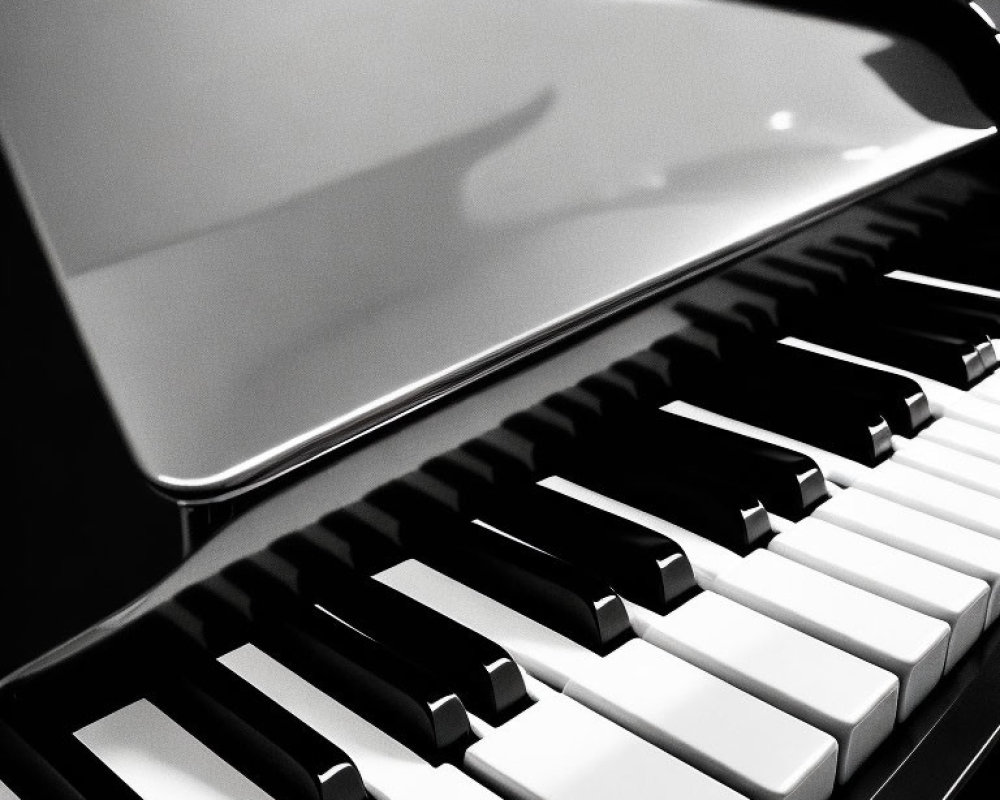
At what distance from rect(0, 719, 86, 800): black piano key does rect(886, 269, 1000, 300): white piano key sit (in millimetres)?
899

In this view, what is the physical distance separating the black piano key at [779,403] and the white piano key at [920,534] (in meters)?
0.06

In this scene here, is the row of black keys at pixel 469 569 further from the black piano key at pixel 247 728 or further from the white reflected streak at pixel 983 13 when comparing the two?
the white reflected streak at pixel 983 13

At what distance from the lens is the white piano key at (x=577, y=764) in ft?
1.70

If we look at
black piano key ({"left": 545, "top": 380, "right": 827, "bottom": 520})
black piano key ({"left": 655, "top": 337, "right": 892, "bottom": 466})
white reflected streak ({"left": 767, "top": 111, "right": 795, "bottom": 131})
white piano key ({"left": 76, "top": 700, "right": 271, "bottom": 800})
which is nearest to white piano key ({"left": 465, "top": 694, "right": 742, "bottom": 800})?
white piano key ({"left": 76, "top": 700, "right": 271, "bottom": 800})

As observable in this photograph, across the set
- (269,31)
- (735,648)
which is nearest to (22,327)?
(269,31)

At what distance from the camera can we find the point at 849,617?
0.64 m

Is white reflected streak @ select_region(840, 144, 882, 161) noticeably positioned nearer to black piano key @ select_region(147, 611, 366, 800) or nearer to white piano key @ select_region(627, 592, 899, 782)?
white piano key @ select_region(627, 592, 899, 782)

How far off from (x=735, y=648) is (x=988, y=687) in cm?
16

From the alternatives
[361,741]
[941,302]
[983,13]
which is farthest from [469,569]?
[983,13]

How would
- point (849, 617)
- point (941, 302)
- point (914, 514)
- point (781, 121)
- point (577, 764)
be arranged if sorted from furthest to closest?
1. point (941, 302)
2. point (781, 121)
3. point (914, 514)
4. point (849, 617)
5. point (577, 764)

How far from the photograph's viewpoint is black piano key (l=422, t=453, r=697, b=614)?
0.67 metres

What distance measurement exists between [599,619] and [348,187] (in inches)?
11.6

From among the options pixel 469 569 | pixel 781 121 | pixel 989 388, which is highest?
pixel 781 121

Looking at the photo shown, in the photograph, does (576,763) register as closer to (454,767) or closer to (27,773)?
(454,767)
